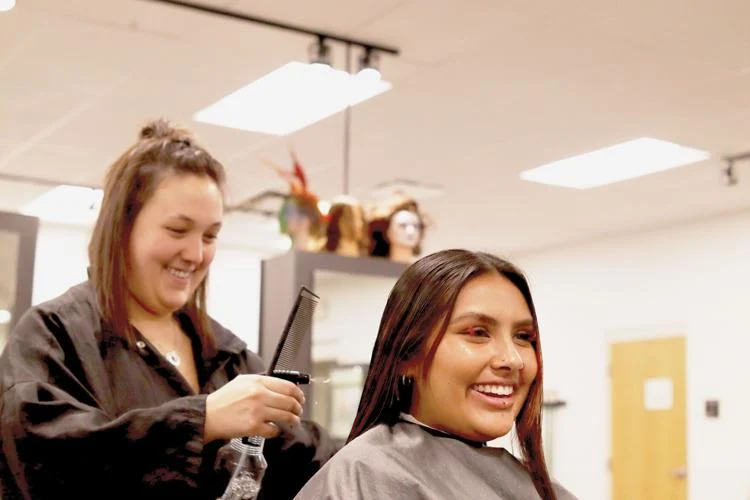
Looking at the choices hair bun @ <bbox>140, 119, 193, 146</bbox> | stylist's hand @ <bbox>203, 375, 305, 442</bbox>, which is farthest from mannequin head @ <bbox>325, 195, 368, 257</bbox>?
stylist's hand @ <bbox>203, 375, 305, 442</bbox>

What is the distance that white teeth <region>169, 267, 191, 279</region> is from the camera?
61.7 inches

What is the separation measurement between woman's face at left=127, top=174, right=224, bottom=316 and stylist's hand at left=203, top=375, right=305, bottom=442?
0.23 metres

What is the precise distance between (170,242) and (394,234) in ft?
6.62

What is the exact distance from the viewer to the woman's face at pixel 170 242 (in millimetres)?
1550

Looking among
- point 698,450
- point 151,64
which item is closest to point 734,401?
point 698,450

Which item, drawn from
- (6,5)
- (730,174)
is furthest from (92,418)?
(730,174)

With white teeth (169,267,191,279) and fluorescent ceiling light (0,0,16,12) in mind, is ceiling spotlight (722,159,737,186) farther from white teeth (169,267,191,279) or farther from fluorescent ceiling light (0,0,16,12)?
white teeth (169,267,191,279)

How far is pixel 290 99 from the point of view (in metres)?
5.12

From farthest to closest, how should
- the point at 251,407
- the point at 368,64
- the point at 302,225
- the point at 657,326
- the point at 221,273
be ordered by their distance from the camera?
1. the point at 221,273
2. the point at 657,326
3. the point at 368,64
4. the point at 302,225
5. the point at 251,407

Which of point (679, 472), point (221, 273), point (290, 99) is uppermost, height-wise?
point (290, 99)

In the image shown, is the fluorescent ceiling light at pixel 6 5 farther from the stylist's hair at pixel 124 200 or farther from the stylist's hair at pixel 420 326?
the stylist's hair at pixel 420 326

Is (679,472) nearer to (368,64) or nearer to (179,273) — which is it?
(368,64)

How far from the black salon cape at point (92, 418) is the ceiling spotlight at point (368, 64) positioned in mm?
2945

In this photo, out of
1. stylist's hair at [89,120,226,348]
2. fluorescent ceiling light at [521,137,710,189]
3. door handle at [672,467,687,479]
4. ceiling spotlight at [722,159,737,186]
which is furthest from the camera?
door handle at [672,467,687,479]
